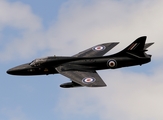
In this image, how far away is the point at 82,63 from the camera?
56.4 m

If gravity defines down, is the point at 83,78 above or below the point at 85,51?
below

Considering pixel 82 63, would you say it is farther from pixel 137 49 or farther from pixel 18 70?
pixel 18 70

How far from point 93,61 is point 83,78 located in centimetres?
417

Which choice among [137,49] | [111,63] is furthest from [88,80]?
[137,49]

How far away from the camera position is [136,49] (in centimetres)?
5725

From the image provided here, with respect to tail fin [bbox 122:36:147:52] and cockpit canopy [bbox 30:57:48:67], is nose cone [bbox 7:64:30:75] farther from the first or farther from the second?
tail fin [bbox 122:36:147:52]

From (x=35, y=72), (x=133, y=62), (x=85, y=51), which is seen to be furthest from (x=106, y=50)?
(x=35, y=72)

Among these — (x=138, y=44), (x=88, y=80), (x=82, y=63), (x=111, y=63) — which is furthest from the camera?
(x=138, y=44)

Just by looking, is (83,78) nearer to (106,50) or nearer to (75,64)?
(75,64)

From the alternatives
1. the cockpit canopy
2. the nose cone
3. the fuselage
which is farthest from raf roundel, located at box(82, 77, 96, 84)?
the nose cone

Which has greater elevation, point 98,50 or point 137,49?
point 98,50

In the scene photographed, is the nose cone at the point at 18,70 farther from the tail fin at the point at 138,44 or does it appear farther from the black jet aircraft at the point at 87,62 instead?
the tail fin at the point at 138,44

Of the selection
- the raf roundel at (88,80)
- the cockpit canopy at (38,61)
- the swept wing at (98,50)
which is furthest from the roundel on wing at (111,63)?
the cockpit canopy at (38,61)

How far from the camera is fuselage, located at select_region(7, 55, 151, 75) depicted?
2223 inches
